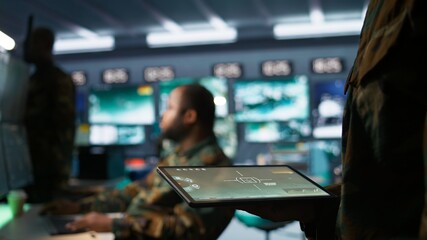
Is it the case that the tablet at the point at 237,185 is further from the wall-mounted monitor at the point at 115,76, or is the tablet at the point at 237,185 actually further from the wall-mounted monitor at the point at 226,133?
the wall-mounted monitor at the point at 115,76

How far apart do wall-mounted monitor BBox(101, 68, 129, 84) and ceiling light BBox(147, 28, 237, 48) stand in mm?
546

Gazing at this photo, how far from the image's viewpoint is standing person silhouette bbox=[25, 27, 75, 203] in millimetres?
2461

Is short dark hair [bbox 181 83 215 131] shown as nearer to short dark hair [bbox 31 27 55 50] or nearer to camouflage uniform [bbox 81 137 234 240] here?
camouflage uniform [bbox 81 137 234 240]

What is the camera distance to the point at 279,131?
5.52 m

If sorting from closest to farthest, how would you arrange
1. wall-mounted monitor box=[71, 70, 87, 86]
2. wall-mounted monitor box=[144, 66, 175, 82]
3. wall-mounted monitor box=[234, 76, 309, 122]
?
wall-mounted monitor box=[234, 76, 309, 122] → wall-mounted monitor box=[144, 66, 175, 82] → wall-mounted monitor box=[71, 70, 87, 86]

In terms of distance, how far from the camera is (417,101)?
2.13ft

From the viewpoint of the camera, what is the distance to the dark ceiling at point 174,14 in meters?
4.91

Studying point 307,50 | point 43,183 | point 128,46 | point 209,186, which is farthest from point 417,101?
point 128,46

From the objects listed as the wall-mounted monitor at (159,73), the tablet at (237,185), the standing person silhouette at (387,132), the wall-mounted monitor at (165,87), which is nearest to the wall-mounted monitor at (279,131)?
the wall-mounted monitor at (165,87)

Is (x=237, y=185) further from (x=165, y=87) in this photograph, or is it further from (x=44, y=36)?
(x=165, y=87)

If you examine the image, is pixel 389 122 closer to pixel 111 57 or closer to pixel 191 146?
pixel 191 146

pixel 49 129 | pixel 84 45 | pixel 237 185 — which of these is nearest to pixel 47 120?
pixel 49 129

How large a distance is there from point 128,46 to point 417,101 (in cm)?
596

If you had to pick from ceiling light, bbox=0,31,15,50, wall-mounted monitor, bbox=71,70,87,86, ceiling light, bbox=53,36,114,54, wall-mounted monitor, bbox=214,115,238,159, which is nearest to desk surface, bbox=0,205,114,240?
ceiling light, bbox=0,31,15,50
